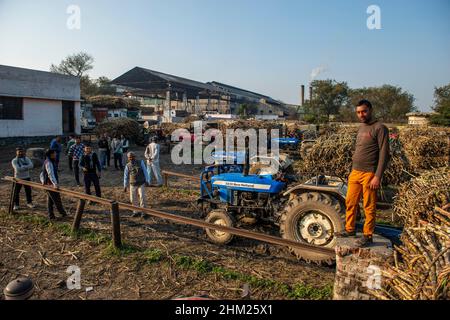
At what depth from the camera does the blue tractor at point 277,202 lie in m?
4.91

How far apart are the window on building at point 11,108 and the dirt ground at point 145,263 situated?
14537mm

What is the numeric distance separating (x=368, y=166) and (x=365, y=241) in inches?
33.7

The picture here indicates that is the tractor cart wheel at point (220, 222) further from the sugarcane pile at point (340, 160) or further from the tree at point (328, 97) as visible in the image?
the tree at point (328, 97)

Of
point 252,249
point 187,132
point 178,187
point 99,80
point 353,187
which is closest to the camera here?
point 353,187

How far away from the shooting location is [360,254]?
3152 millimetres

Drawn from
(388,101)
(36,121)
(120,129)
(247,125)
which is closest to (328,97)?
(388,101)

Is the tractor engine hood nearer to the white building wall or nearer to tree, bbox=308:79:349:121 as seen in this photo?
the white building wall

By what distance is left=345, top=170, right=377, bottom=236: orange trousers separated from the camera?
3.50 meters

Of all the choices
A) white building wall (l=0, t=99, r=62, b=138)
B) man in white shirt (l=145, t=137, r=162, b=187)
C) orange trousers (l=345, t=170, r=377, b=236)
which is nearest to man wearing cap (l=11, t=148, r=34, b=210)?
man in white shirt (l=145, t=137, r=162, b=187)

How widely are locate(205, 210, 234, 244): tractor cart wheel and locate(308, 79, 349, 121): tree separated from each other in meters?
44.3

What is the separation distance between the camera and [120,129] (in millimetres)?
21094
